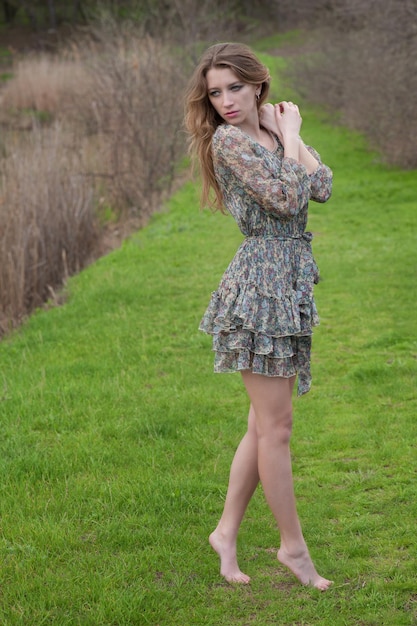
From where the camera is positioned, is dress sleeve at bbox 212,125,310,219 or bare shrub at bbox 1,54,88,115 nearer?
dress sleeve at bbox 212,125,310,219

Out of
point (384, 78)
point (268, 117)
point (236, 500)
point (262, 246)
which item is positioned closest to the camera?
point (262, 246)

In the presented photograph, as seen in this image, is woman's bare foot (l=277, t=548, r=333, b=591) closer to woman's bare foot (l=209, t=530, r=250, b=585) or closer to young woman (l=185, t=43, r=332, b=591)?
young woman (l=185, t=43, r=332, b=591)

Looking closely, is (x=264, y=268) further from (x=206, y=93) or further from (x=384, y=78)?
(x=384, y=78)

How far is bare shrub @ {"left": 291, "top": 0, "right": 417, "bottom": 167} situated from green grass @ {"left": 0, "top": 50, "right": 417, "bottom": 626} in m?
5.41

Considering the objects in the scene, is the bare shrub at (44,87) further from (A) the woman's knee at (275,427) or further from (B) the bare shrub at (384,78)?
(A) the woman's knee at (275,427)

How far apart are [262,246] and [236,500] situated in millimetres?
914

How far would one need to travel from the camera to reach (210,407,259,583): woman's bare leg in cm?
323

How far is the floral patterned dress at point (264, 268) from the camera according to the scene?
2.97 m

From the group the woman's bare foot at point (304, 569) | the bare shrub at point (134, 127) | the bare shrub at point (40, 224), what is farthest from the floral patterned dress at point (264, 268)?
the bare shrub at point (134, 127)

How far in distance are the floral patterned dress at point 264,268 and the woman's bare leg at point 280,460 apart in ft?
0.23

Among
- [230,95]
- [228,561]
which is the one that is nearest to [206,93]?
[230,95]

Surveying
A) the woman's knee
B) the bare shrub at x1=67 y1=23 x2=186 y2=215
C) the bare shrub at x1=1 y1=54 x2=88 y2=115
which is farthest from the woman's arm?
the bare shrub at x1=1 y1=54 x2=88 y2=115

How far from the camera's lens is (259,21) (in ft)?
140

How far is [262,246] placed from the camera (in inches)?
121
